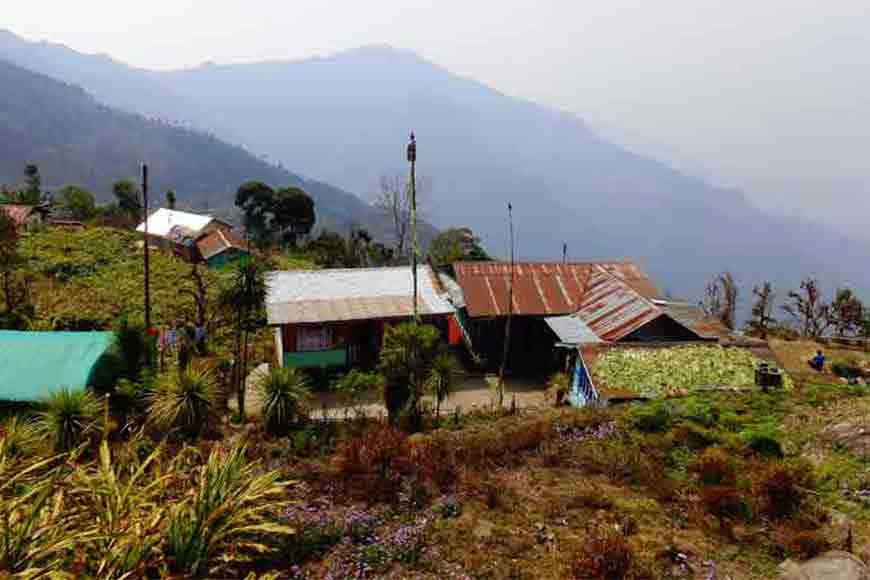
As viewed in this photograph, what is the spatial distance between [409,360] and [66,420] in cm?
884

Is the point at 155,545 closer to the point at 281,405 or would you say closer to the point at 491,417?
the point at 281,405

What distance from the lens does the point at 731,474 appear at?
962 cm

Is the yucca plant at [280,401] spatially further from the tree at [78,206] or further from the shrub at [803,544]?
the tree at [78,206]

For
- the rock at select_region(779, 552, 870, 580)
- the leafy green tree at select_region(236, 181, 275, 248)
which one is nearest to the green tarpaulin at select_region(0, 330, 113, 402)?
the rock at select_region(779, 552, 870, 580)

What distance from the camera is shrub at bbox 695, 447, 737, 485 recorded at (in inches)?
377

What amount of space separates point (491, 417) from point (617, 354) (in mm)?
5542

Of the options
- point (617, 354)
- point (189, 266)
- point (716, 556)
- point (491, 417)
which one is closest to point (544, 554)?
point (716, 556)

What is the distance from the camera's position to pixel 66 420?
13.3m

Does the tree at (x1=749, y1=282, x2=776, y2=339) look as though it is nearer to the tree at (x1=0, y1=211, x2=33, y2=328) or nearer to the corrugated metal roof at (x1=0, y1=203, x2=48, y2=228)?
the tree at (x1=0, y1=211, x2=33, y2=328)

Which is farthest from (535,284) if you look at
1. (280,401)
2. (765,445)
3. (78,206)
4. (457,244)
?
(78,206)

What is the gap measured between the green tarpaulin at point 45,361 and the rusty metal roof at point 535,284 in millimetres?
14670

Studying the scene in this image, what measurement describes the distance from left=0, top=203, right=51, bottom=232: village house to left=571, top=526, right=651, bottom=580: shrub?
181 feet

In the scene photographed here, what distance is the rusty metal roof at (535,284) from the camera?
25984mm

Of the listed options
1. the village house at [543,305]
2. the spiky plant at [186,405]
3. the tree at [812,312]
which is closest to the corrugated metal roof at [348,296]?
the village house at [543,305]
